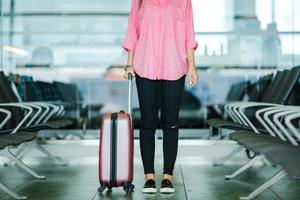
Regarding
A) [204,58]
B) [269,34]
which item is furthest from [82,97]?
[269,34]

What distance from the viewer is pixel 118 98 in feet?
27.5

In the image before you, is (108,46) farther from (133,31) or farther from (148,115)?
(148,115)

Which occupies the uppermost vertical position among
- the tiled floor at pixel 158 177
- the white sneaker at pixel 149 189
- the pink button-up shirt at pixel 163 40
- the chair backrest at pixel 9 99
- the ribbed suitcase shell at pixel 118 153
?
the pink button-up shirt at pixel 163 40

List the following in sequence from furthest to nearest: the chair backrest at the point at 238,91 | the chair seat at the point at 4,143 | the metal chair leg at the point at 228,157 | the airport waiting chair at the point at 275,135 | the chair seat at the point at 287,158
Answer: the chair backrest at the point at 238,91, the metal chair leg at the point at 228,157, the chair seat at the point at 4,143, the airport waiting chair at the point at 275,135, the chair seat at the point at 287,158

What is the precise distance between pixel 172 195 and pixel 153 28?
107cm

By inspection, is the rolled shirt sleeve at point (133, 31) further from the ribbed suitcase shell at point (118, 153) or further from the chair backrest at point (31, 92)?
the chair backrest at point (31, 92)

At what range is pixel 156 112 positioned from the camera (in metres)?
3.47

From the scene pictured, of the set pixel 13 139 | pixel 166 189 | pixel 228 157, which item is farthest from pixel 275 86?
pixel 13 139

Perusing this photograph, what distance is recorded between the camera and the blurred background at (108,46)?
723 cm

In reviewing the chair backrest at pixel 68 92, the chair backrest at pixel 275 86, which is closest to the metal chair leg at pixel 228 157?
the chair backrest at pixel 275 86

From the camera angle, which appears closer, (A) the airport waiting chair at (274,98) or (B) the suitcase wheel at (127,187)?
(B) the suitcase wheel at (127,187)

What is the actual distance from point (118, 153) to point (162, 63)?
64cm

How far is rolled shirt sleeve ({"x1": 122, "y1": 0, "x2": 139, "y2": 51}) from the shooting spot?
3500 millimetres

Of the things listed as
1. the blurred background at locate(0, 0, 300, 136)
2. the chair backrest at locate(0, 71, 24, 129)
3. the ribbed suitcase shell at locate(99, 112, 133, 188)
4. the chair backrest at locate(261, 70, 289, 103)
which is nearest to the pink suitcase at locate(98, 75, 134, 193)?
the ribbed suitcase shell at locate(99, 112, 133, 188)
